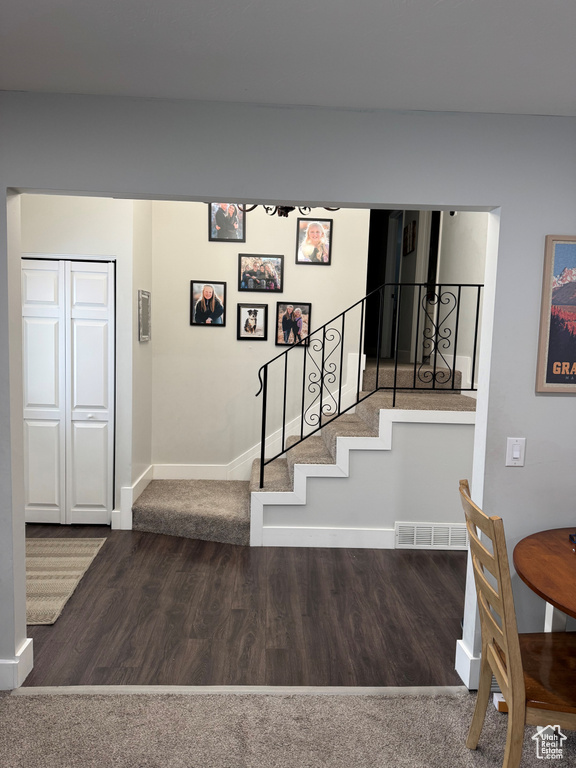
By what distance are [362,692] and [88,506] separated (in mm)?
2812

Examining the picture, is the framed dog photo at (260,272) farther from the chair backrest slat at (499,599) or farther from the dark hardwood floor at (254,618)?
the chair backrest slat at (499,599)

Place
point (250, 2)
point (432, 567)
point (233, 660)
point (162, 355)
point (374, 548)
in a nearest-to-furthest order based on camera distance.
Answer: point (250, 2) < point (233, 660) < point (432, 567) < point (374, 548) < point (162, 355)

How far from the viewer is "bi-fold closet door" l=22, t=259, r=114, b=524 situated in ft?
14.5

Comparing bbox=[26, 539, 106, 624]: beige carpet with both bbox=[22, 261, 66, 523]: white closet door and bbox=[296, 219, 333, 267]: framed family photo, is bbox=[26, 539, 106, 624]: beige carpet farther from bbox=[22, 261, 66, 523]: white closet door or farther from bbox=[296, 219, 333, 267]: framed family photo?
bbox=[296, 219, 333, 267]: framed family photo

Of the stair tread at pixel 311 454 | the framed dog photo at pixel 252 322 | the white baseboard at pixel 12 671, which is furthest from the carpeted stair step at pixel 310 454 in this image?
the white baseboard at pixel 12 671

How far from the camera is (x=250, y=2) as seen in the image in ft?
5.38

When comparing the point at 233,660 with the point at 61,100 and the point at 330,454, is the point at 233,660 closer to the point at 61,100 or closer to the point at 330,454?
the point at 330,454

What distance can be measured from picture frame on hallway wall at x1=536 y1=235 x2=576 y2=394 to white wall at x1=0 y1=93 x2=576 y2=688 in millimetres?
41

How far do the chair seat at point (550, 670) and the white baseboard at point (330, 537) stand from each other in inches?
85.5

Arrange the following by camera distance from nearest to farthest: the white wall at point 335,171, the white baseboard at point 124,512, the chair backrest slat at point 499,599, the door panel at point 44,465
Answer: the chair backrest slat at point 499,599 → the white wall at point 335,171 → the door panel at point 44,465 → the white baseboard at point 124,512

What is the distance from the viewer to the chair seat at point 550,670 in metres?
1.86

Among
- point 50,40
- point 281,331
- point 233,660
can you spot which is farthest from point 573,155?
point 281,331

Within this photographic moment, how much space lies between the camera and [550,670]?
2.02 m

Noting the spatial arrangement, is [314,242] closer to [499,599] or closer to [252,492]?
[252,492]
